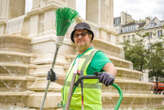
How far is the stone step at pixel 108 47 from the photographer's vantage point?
962cm

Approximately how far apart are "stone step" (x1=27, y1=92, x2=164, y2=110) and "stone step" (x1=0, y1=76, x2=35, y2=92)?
2.47 feet

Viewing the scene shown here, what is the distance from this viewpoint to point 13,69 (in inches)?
255

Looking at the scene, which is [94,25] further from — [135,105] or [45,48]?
[135,105]

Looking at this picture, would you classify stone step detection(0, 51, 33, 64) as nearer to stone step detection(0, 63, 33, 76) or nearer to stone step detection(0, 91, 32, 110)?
stone step detection(0, 63, 33, 76)

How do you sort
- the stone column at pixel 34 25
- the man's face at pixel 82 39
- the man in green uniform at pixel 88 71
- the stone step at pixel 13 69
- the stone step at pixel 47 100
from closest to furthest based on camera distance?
the man in green uniform at pixel 88 71 < the man's face at pixel 82 39 < the stone step at pixel 47 100 < the stone step at pixel 13 69 < the stone column at pixel 34 25

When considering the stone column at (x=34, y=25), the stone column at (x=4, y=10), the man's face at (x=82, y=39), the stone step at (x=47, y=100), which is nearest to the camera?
the man's face at (x=82, y=39)

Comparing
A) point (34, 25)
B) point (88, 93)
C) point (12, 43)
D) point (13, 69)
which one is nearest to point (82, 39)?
point (88, 93)

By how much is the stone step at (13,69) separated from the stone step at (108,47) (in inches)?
148

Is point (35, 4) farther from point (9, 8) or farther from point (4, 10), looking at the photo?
point (4, 10)

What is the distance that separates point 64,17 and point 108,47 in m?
8.13

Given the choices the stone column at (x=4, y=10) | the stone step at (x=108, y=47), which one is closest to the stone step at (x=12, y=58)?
the stone step at (x=108, y=47)

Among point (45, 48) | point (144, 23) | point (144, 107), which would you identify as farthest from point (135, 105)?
point (144, 23)

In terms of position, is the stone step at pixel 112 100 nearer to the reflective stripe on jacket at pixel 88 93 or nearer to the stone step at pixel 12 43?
the reflective stripe on jacket at pixel 88 93

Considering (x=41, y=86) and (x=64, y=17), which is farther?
(x=41, y=86)
